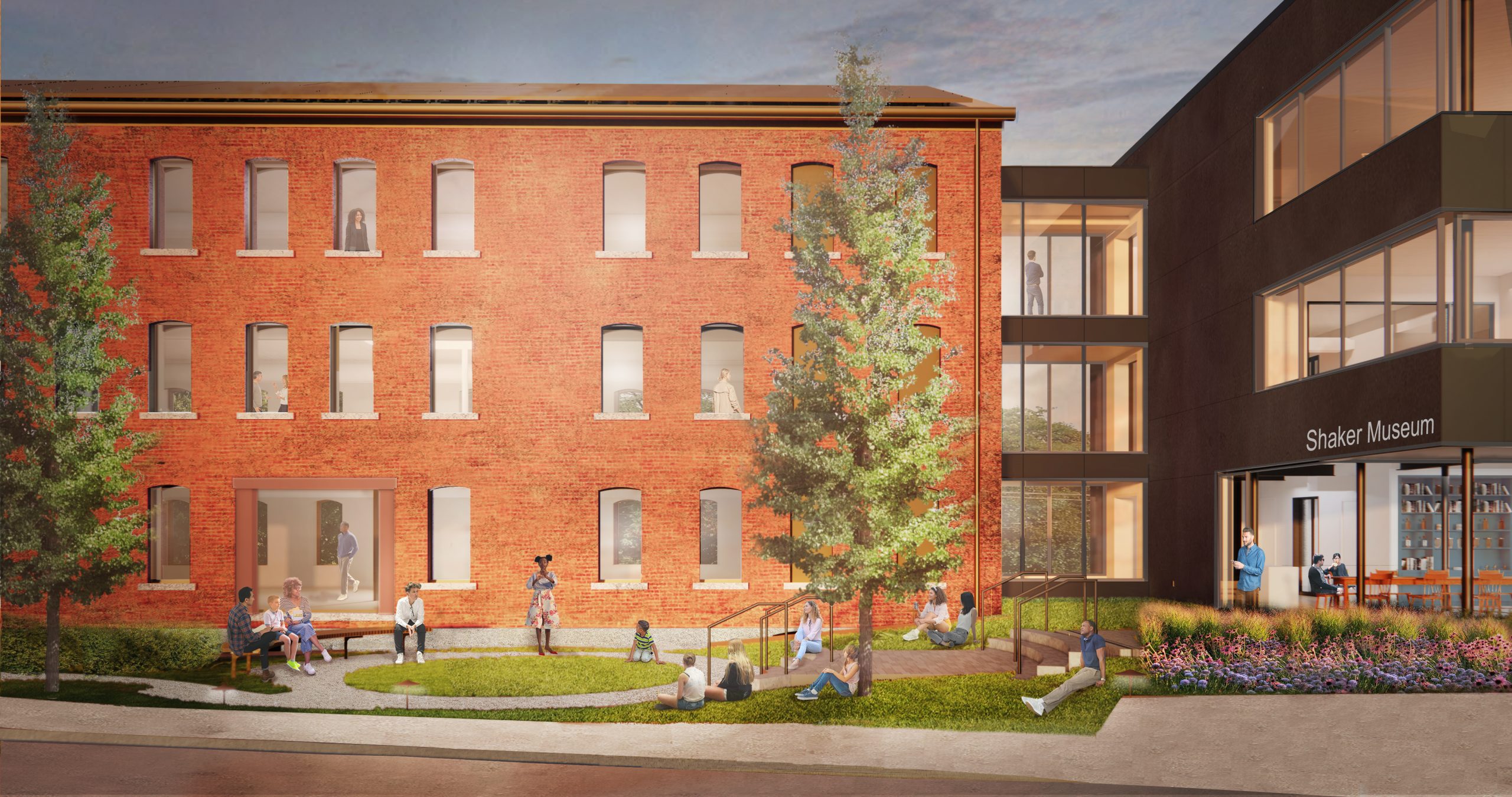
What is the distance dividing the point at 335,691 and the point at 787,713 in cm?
666

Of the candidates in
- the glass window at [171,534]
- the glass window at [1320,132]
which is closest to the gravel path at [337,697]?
the glass window at [171,534]

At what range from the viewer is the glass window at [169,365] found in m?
22.2

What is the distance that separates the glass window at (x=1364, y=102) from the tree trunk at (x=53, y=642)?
21.0 meters

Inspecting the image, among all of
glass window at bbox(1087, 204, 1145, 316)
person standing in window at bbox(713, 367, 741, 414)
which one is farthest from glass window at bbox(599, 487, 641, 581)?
glass window at bbox(1087, 204, 1145, 316)

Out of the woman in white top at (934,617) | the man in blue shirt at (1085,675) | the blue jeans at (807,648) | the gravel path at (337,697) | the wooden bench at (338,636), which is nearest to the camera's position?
the man in blue shirt at (1085,675)

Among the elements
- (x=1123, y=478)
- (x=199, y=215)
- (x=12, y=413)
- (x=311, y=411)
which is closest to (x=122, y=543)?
(x=12, y=413)

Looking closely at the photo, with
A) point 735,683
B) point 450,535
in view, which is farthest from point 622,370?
point 735,683

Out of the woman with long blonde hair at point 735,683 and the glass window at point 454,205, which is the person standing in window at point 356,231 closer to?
the glass window at point 454,205

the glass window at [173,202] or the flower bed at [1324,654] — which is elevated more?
the glass window at [173,202]

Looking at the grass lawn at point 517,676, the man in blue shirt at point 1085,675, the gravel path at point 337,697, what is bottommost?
the grass lawn at point 517,676

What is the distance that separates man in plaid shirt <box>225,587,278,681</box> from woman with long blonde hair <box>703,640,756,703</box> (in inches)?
274

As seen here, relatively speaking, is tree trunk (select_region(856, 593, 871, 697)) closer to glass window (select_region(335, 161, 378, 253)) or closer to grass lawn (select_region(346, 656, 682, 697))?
grass lawn (select_region(346, 656, 682, 697))

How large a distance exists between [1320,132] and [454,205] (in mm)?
17030

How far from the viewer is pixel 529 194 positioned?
876 inches
